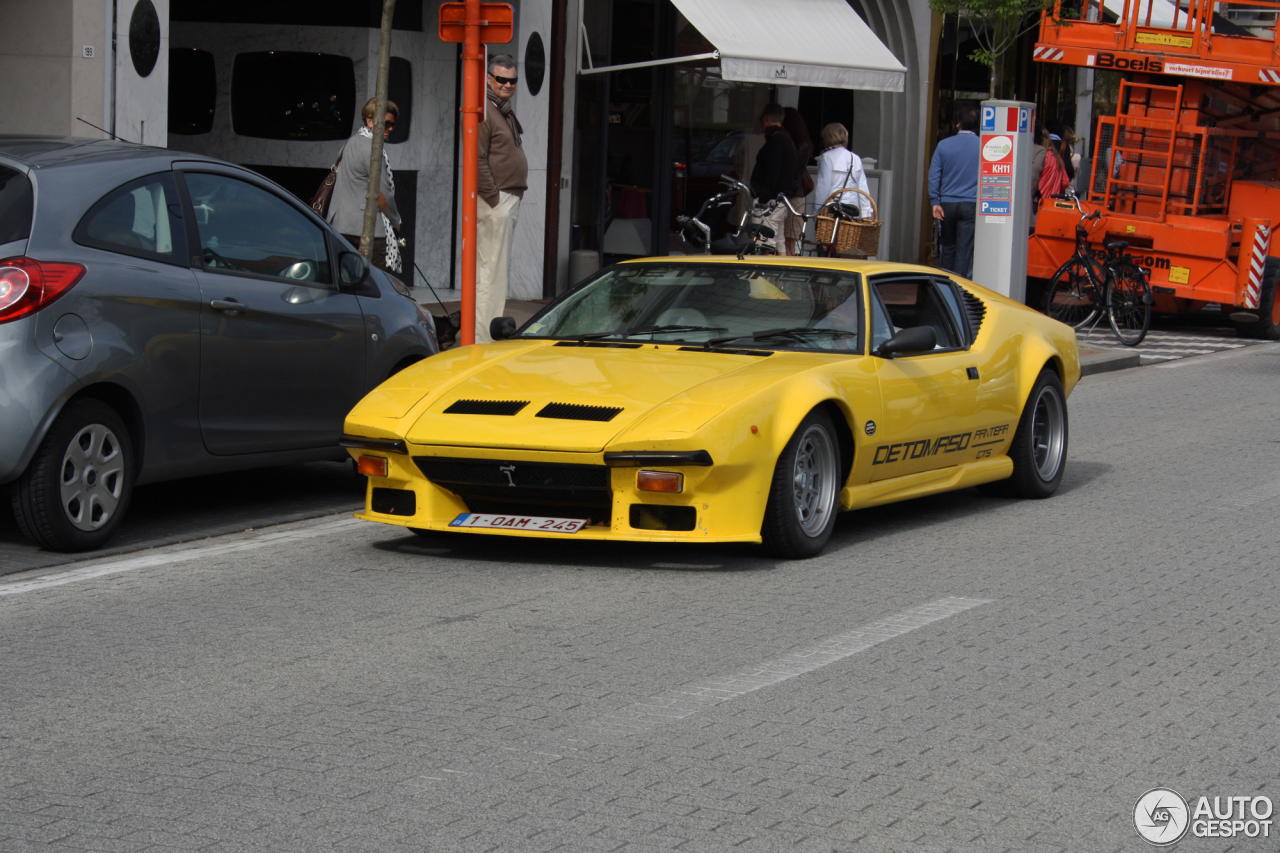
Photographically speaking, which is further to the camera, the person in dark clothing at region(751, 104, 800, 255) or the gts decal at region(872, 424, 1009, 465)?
the person in dark clothing at region(751, 104, 800, 255)

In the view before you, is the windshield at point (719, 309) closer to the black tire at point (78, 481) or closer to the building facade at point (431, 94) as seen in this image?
the black tire at point (78, 481)

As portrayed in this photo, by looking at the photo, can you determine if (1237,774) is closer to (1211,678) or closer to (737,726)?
(1211,678)

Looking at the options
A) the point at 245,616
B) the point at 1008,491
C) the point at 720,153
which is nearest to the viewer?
the point at 245,616

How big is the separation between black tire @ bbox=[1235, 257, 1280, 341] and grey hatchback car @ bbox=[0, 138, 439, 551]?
41.7 ft

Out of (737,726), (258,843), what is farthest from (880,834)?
(258,843)

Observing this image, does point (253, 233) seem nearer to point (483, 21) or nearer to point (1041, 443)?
point (483, 21)

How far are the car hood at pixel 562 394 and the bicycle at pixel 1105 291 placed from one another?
11130mm

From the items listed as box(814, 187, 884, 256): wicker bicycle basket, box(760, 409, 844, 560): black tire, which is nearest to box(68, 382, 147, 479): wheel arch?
box(760, 409, 844, 560): black tire

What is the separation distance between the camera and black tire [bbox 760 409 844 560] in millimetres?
6773

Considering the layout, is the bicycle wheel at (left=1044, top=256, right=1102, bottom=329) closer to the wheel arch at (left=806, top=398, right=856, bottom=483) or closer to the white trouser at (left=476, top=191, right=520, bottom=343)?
the white trouser at (left=476, top=191, right=520, bottom=343)

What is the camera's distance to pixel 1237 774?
14.6ft

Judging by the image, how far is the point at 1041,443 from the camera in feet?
29.5

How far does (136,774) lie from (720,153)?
18.6 m

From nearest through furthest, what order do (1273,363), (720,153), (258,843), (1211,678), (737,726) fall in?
(258,843) < (737,726) < (1211,678) < (1273,363) < (720,153)
